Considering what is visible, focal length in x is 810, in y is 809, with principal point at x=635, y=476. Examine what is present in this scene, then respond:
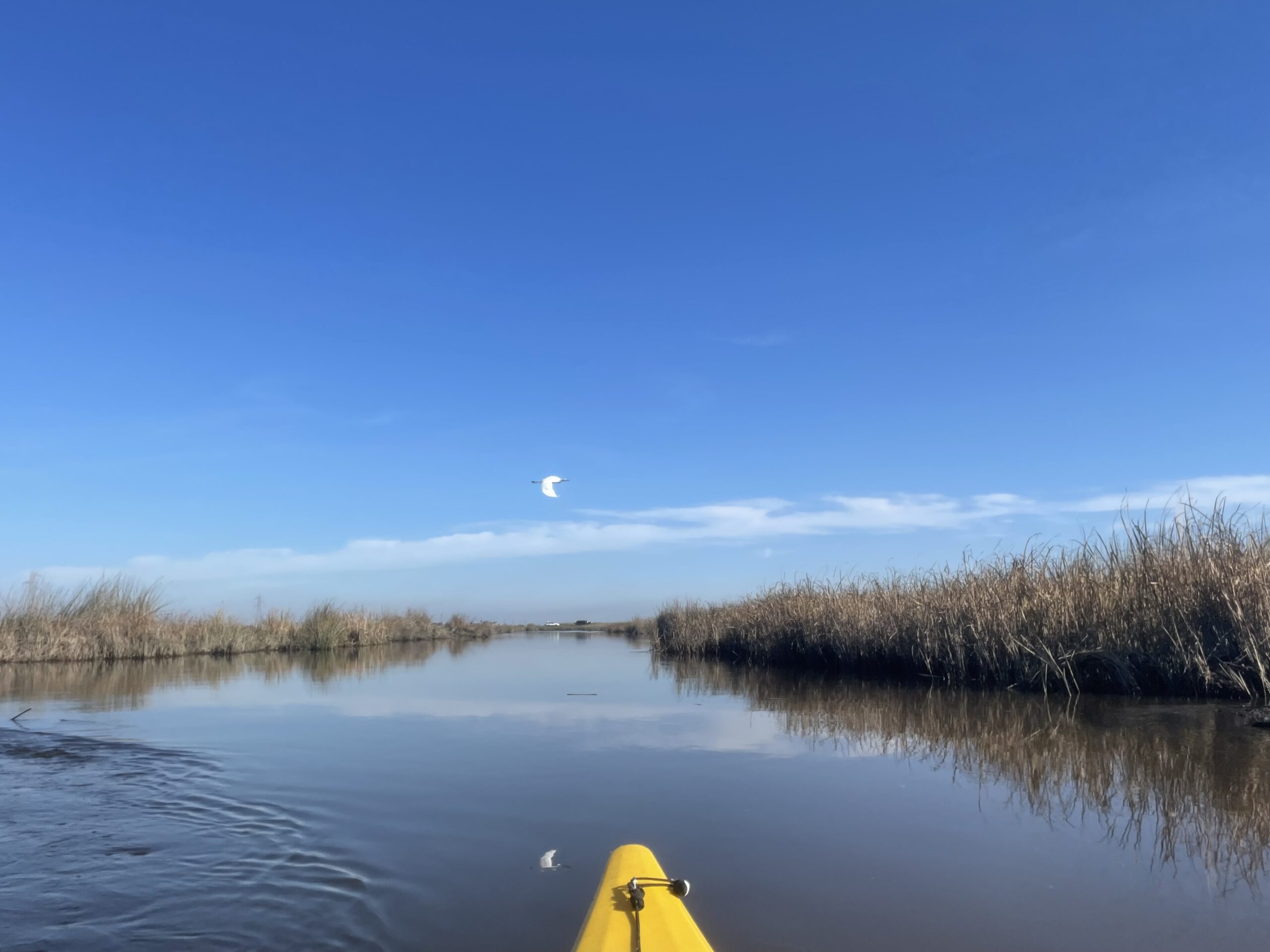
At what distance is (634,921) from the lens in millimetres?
2506

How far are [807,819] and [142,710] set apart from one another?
29.9 ft

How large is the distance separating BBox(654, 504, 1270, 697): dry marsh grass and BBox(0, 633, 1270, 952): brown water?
0.73m

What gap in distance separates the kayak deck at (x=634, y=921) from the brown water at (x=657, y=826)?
1.21 feet

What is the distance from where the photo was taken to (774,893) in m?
3.38

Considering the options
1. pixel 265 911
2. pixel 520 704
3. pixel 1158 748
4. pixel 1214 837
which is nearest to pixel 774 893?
pixel 265 911

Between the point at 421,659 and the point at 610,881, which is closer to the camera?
the point at 610,881

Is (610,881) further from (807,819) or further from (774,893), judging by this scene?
(807,819)

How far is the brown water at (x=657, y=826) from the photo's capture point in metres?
3.08

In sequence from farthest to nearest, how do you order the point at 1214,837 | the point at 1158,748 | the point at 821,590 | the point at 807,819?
the point at 821,590 < the point at 1158,748 < the point at 807,819 < the point at 1214,837

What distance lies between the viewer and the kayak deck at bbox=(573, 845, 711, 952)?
238 centimetres

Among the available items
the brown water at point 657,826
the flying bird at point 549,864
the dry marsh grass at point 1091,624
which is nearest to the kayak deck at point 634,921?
the brown water at point 657,826

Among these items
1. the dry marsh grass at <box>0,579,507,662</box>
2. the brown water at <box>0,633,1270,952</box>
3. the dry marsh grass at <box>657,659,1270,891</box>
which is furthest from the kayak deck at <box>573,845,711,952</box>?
the dry marsh grass at <box>0,579,507,662</box>

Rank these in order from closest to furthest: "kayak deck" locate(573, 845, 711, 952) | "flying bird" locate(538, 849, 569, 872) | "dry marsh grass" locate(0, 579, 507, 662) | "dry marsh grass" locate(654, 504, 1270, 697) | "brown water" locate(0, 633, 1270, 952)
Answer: "kayak deck" locate(573, 845, 711, 952)
"brown water" locate(0, 633, 1270, 952)
"flying bird" locate(538, 849, 569, 872)
"dry marsh grass" locate(654, 504, 1270, 697)
"dry marsh grass" locate(0, 579, 507, 662)

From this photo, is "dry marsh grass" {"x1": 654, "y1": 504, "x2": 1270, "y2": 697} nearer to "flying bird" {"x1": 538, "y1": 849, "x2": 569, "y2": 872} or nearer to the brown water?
the brown water
